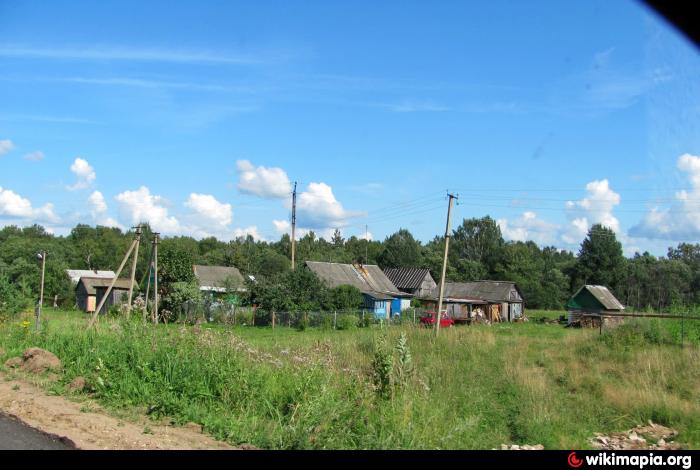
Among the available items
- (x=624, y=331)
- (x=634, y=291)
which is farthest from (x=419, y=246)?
(x=624, y=331)

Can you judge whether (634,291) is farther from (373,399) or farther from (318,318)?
(373,399)

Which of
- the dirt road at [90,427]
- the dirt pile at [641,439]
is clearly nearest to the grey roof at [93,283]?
the dirt road at [90,427]

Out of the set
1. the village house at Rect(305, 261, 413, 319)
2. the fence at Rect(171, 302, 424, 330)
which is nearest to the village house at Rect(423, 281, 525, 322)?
the village house at Rect(305, 261, 413, 319)

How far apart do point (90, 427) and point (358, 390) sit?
378 cm

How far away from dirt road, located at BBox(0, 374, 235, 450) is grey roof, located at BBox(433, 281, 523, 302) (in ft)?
178

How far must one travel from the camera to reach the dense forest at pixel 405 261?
41156mm

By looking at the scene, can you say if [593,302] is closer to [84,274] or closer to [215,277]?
[215,277]

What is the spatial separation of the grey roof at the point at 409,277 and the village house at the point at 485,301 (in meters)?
4.68

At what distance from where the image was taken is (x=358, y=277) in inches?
2314

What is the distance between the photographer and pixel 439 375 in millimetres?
13953

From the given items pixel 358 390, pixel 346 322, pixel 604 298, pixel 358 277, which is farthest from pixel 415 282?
pixel 358 390
